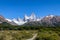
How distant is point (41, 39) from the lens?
22.5 meters

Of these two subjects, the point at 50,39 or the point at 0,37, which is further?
the point at 50,39

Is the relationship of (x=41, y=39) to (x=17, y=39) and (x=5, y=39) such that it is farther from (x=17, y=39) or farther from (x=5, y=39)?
(x=5, y=39)

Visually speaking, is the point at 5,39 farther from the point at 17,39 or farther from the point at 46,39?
the point at 46,39

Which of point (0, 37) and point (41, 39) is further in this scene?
point (41, 39)

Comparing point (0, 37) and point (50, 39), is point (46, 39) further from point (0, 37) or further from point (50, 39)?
point (0, 37)

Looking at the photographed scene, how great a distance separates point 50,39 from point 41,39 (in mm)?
1080

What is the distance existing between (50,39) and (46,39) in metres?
0.53

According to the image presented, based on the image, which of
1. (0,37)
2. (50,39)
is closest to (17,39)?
(0,37)

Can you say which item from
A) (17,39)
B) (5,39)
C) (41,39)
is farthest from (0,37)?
(41,39)

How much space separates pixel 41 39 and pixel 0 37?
512 cm

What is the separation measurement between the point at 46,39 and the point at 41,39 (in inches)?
24.5

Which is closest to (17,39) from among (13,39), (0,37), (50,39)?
(13,39)

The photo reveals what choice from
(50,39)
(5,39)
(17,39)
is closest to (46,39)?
(50,39)

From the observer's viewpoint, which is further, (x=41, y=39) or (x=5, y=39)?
(x=41, y=39)
